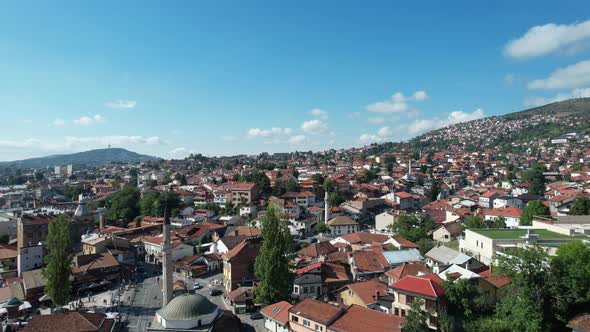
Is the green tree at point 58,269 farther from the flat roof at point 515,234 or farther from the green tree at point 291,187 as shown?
the green tree at point 291,187

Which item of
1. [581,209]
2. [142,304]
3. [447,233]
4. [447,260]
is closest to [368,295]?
[447,260]

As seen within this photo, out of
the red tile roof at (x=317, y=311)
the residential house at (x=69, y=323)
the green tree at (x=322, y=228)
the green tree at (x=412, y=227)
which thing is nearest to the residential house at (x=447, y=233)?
the green tree at (x=412, y=227)

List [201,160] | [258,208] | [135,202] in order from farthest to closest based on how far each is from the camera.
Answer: [201,160] < [135,202] < [258,208]

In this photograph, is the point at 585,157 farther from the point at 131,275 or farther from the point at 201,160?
the point at 201,160

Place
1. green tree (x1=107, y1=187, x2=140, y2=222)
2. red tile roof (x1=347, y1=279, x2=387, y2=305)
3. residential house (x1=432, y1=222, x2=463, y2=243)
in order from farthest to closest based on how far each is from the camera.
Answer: green tree (x1=107, y1=187, x2=140, y2=222)
residential house (x1=432, y1=222, x2=463, y2=243)
red tile roof (x1=347, y1=279, x2=387, y2=305)

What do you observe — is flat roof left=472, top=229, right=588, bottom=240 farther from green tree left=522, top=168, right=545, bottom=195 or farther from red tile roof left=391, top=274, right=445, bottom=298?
green tree left=522, top=168, right=545, bottom=195

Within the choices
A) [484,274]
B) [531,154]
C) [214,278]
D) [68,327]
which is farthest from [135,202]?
[531,154]

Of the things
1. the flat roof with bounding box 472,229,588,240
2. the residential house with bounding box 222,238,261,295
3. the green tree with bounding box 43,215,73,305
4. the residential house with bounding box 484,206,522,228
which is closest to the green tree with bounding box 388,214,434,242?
the residential house with bounding box 484,206,522,228
